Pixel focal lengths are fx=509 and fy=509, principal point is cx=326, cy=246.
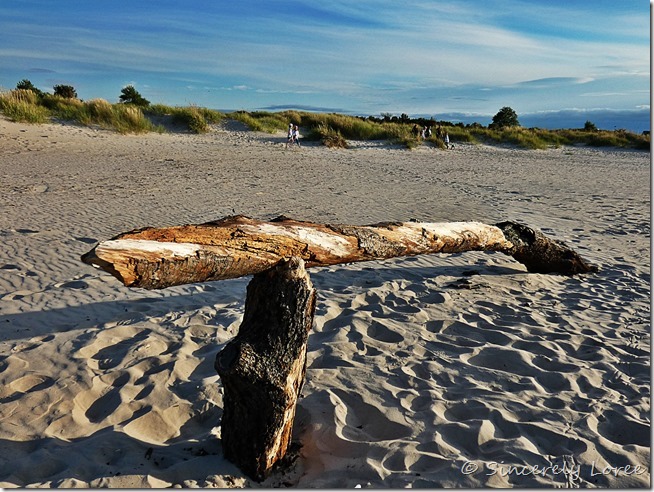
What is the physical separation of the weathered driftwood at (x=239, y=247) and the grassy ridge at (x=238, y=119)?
18.3 metres

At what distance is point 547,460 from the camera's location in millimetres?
2826

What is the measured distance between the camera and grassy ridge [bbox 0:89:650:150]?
20.2m

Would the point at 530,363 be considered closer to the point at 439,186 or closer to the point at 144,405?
the point at 144,405

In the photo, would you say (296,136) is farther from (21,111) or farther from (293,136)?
(21,111)

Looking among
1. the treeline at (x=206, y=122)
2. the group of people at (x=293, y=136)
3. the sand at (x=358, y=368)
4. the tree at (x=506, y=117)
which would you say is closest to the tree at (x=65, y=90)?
the treeline at (x=206, y=122)

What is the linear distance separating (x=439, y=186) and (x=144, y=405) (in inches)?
450

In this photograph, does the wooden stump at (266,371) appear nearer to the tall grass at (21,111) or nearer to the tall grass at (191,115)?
the tall grass at (21,111)

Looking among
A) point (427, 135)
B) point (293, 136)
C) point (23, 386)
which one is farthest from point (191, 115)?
point (23, 386)

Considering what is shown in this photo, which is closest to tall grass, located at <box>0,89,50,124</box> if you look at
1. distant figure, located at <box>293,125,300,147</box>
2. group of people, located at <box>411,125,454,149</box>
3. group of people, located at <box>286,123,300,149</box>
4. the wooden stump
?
group of people, located at <box>286,123,300,149</box>

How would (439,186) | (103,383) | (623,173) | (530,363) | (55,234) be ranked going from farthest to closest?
1. (623,173)
2. (439,186)
3. (55,234)
4. (530,363)
5. (103,383)

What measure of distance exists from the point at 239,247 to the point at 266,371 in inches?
29.8

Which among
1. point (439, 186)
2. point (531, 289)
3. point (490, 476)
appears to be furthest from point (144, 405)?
point (439, 186)

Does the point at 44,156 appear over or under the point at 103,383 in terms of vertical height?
over

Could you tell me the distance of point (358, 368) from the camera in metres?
3.88
